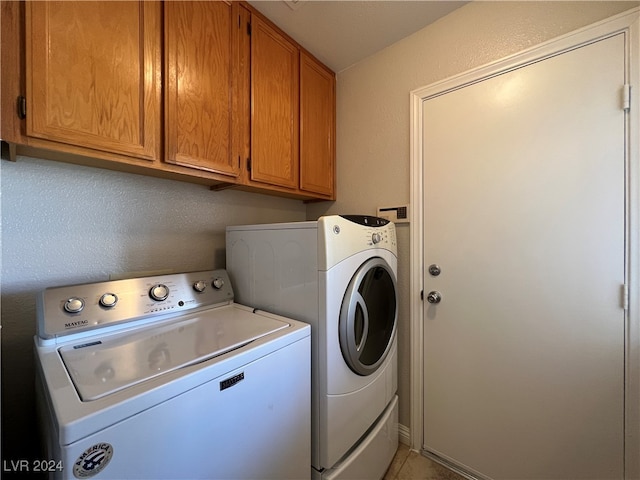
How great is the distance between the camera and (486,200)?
1277 millimetres

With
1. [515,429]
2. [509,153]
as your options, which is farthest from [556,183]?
[515,429]

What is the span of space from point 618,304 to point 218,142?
6.17 ft

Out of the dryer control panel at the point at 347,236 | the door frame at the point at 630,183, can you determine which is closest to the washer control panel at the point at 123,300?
the dryer control panel at the point at 347,236

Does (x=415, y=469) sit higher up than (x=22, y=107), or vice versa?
(x=22, y=107)

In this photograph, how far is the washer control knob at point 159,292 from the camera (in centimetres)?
105

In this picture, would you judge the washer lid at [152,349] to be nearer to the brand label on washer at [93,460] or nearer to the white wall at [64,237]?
the brand label on washer at [93,460]

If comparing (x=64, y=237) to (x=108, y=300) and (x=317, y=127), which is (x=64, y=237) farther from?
(x=317, y=127)

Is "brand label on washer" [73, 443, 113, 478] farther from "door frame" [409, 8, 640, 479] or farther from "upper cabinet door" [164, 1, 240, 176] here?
"door frame" [409, 8, 640, 479]

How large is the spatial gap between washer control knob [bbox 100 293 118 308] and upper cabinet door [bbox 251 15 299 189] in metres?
0.82

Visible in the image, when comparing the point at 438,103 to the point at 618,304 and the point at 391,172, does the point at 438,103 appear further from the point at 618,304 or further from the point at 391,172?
the point at 618,304

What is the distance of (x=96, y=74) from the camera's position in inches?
34.6

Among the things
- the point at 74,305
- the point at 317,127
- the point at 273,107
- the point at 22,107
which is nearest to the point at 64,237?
the point at 74,305

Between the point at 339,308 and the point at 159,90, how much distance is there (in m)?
1.19

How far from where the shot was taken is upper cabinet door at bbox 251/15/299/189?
4.44 feet
